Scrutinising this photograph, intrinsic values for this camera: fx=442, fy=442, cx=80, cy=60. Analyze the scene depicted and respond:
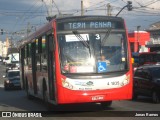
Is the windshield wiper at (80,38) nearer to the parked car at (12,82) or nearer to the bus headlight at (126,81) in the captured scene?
the bus headlight at (126,81)

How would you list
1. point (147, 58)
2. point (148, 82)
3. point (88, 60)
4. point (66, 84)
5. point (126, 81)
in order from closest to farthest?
point (66, 84) < point (88, 60) < point (126, 81) < point (148, 82) < point (147, 58)

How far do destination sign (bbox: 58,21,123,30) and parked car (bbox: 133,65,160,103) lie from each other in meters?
5.05

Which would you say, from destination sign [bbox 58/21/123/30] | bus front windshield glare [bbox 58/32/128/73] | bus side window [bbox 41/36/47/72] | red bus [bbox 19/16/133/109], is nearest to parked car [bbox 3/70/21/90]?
bus side window [bbox 41/36/47/72]

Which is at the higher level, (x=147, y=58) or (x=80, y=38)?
(x=80, y=38)

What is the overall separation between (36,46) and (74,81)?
17.5 feet

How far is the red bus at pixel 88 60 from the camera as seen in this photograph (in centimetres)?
1401

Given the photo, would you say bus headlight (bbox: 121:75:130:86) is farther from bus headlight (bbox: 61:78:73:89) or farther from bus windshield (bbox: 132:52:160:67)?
bus windshield (bbox: 132:52:160:67)

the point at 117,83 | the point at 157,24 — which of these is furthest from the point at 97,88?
the point at 157,24

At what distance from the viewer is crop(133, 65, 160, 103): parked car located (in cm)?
1897

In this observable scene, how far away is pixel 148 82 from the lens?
64.6ft

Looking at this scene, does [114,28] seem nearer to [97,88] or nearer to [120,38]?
[120,38]

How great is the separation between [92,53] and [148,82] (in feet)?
20.0

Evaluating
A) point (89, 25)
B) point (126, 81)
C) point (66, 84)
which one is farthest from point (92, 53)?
point (126, 81)

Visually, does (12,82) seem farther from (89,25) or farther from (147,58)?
(89,25)
